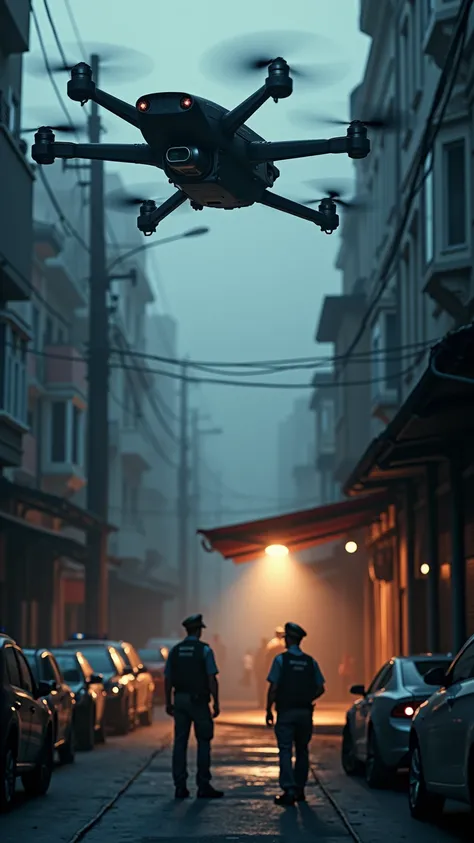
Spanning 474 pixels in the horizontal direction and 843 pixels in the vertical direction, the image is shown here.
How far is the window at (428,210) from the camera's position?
87.9 feet

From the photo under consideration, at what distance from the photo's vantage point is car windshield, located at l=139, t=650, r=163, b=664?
46.3m

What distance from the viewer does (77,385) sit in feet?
165

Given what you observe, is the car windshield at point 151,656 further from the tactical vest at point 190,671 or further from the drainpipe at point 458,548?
the tactical vest at point 190,671

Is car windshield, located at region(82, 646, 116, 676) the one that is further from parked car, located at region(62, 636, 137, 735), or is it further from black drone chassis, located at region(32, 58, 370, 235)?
black drone chassis, located at region(32, 58, 370, 235)

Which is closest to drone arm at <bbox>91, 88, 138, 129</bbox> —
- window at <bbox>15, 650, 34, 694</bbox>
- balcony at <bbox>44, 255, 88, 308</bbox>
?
window at <bbox>15, 650, 34, 694</bbox>

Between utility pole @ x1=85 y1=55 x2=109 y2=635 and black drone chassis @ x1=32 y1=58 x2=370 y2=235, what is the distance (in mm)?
24030

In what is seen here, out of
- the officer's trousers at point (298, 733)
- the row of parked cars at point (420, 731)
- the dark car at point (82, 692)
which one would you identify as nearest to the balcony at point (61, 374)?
the dark car at point (82, 692)

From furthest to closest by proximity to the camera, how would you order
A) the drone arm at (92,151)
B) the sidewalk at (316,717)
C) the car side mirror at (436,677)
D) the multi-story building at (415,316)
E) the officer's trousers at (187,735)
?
the sidewalk at (316,717) < the multi-story building at (415,316) < the officer's trousers at (187,735) < the car side mirror at (436,677) < the drone arm at (92,151)

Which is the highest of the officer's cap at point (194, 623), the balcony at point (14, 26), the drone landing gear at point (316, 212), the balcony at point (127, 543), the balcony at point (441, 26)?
the balcony at point (14, 26)

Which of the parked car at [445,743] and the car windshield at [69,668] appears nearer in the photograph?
the parked car at [445,743]

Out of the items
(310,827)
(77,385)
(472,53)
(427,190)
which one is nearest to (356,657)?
(77,385)

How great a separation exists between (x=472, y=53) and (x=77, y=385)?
27503 millimetres

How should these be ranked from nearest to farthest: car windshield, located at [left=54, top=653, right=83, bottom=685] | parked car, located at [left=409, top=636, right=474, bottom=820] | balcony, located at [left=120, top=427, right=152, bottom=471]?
parked car, located at [left=409, top=636, right=474, bottom=820] → car windshield, located at [left=54, top=653, right=83, bottom=685] → balcony, located at [left=120, top=427, right=152, bottom=471]

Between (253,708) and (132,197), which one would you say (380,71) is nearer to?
(253,708)
